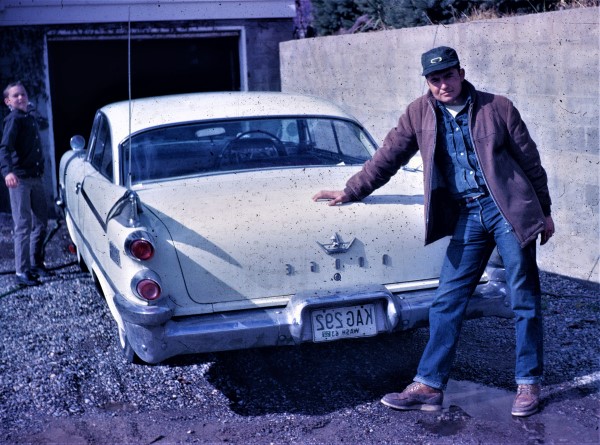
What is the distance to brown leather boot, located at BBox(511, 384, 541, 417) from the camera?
417 cm

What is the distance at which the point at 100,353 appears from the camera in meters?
5.33

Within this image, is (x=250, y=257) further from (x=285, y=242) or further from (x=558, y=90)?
(x=558, y=90)

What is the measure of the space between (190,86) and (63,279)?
5.47 m

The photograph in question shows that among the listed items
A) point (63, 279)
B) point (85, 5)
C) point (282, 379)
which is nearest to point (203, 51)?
point (85, 5)

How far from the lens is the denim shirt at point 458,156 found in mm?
4168

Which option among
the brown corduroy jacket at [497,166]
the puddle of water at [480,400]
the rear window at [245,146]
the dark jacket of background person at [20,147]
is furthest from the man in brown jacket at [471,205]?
the dark jacket of background person at [20,147]

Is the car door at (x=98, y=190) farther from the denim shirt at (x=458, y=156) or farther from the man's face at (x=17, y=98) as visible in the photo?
the denim shirt at (x=458, y=156)

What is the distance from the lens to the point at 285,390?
4699 millimetres

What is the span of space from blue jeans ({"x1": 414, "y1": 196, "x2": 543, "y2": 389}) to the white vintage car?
0.18 meters

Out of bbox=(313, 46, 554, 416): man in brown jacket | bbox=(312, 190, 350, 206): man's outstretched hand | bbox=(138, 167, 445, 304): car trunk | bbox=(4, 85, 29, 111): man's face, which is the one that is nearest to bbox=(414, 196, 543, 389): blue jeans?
bbox=(313, 46, 554, 416): man in brown jacket

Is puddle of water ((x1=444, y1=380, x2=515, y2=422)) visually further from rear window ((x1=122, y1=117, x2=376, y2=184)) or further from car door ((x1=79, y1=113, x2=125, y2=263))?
car door ((x1=79, y1=113, x2=125, y2=263))

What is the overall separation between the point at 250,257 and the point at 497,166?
1.29 m

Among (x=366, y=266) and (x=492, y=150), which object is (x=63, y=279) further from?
(x=492, y=150)

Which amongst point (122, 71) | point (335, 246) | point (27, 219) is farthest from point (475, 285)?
point (122, 71)
